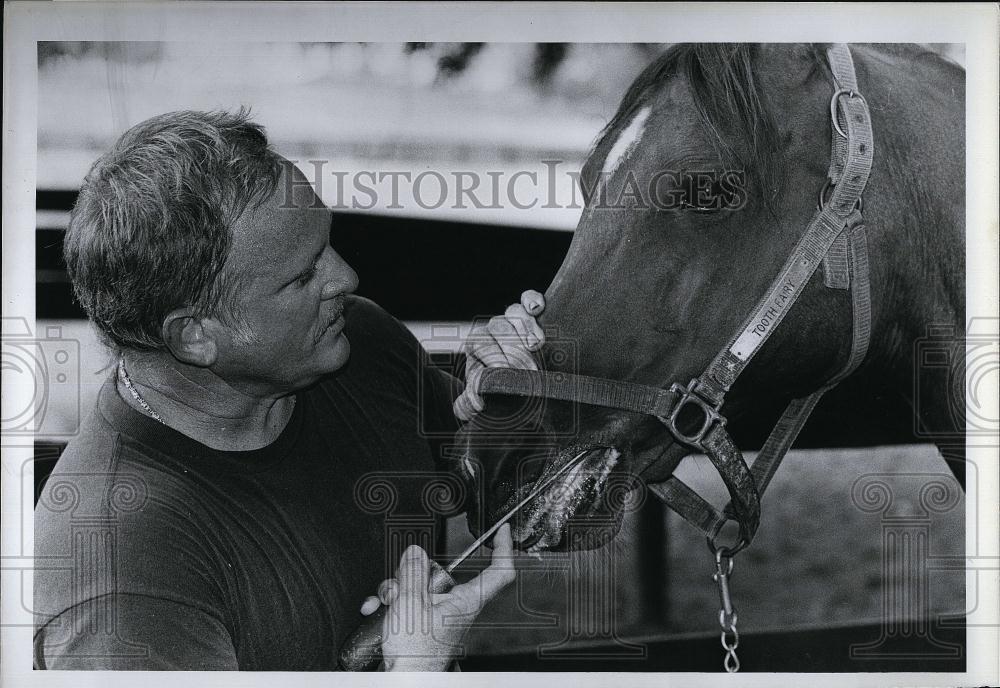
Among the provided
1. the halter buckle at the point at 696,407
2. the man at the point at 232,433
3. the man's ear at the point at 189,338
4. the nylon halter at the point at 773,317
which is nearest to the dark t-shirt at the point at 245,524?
the man at the point at 232,433

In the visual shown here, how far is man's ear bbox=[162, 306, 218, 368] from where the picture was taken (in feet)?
4.32

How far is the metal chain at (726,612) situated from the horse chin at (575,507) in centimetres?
17

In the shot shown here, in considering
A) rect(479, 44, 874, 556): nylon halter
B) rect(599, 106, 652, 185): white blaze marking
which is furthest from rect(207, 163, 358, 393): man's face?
rect(599, 106, 652, 185): white blaze marking

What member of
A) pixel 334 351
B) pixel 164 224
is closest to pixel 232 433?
pixel 334 351

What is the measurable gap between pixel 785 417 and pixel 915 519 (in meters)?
0.27

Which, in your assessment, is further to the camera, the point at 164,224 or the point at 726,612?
the point at 726,612

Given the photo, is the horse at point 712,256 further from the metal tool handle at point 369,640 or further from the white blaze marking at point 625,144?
the metal tool handle at point 369,640

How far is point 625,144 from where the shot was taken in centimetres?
135

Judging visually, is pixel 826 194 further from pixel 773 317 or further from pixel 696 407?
pixel 696 407

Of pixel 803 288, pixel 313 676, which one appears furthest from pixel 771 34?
pixel 313 676

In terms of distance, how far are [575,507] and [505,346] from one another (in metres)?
0.26

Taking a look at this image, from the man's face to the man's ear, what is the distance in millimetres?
15

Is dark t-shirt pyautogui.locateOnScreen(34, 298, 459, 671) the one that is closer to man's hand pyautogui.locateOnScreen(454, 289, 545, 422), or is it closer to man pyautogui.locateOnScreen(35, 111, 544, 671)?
man pyautogui.locateOnScreen(35, 111, 544, 671)

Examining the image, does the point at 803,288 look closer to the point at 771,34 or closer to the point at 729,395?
the point at 729,395
